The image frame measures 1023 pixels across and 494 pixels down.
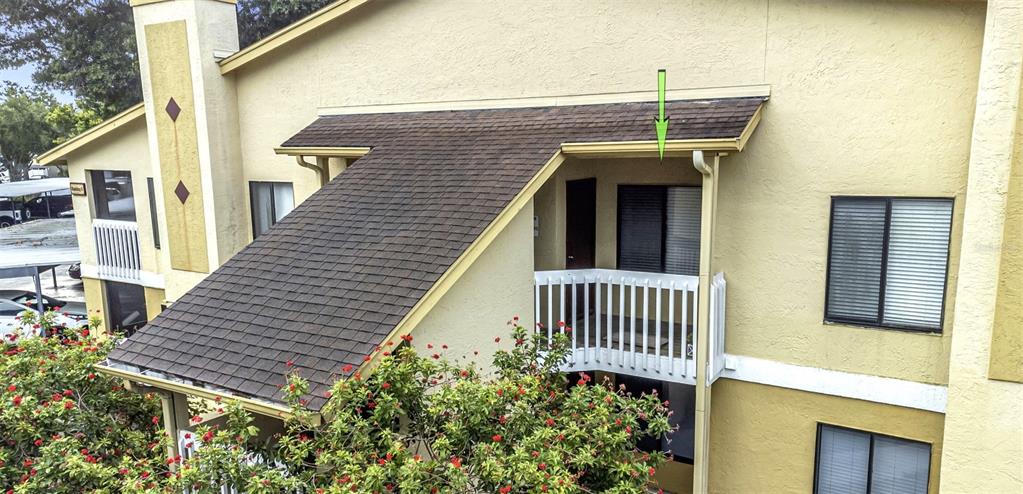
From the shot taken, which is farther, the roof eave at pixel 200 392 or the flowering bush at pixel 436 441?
the roof eave at pixel 200 392

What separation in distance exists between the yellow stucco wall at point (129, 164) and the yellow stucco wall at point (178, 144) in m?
1.42

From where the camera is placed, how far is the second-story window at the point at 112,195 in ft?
49.6

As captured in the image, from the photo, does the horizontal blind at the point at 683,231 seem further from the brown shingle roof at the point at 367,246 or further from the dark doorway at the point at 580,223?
the brown shingle roof at the point at 367,246

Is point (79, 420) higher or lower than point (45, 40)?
lower

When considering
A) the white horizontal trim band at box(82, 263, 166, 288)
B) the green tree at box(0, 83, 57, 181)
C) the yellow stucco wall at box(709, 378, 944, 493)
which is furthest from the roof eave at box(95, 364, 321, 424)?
the green tree at box(0, 83, 57, 181)

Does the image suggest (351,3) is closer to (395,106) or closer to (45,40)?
(395,106)

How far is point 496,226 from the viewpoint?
7793 millimetres

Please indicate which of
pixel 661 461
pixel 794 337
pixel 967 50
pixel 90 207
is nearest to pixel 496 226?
pixel 661 461

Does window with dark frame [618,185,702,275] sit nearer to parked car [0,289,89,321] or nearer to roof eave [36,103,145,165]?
roof eave [36,103,145,165]

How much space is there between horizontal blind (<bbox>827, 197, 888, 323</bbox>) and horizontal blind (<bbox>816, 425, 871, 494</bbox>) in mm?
1504

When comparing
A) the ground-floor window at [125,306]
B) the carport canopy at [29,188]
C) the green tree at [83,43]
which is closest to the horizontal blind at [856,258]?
the ground-floor window at [125,306]

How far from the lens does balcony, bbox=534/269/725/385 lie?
332 inches

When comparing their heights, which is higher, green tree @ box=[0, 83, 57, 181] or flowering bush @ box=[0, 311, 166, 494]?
green tree @ box=[0, 83, 57, 181]

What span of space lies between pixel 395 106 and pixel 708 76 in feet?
17.0
